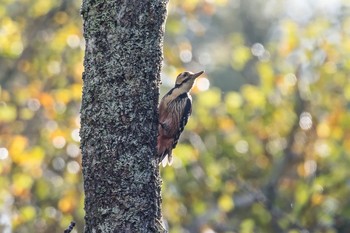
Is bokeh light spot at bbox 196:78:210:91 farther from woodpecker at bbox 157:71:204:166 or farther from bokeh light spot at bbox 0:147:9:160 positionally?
woodpecker at bbox 157:71:204:166

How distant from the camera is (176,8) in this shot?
11484 millimetres

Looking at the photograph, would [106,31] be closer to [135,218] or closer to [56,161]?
[135,218]

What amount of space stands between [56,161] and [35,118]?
33.5 inches

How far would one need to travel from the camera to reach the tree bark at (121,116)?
362 cm

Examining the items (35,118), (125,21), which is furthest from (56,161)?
(125,21)

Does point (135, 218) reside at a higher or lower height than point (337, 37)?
lower

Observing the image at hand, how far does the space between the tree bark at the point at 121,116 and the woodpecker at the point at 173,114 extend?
1376mm

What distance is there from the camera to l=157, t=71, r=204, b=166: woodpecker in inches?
208

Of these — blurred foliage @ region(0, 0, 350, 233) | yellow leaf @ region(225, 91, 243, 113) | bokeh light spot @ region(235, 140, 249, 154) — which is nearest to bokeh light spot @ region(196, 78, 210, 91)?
blurred foliage @ region(0, 0, 350, 233)

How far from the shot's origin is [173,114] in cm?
544

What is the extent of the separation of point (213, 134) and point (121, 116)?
306 inches

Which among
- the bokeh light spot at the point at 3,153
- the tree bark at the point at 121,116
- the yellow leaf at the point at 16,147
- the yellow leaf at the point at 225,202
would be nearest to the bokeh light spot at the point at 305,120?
the yellow leaf at the point at 225,202

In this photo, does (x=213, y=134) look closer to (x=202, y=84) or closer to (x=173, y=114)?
(x=202, y=84)

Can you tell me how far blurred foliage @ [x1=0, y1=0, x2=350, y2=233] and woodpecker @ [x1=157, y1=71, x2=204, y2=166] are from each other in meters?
3.51
